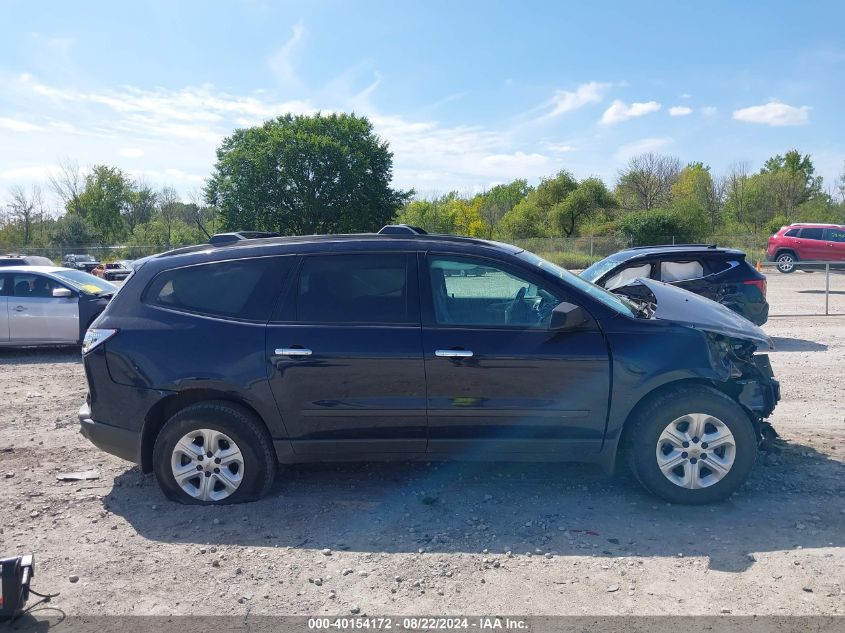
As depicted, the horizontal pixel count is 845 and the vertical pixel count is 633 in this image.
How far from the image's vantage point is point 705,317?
15.6 ft

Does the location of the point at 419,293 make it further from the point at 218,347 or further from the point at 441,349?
the point at 218,347

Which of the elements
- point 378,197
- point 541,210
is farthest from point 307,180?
point 541,210

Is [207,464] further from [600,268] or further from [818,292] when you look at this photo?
[818,292]

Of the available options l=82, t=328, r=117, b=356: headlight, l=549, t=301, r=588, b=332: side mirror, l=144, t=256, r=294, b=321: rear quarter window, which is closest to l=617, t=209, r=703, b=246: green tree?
l=549, t=301, r=588, b=332: side mirror

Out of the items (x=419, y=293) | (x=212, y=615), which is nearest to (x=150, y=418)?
(x=212, y=615)

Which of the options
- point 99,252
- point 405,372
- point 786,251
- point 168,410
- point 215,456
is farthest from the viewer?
point 99,252

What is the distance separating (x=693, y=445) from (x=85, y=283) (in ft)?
33.1

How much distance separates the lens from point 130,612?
3453 millimetres

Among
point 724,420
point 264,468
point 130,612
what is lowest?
point 130,612

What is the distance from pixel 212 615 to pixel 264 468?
1.34 m

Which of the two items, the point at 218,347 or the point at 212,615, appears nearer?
the point at 212,615

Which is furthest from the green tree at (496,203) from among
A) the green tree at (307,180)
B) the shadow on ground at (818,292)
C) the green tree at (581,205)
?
the shadow on ground at (818,292)

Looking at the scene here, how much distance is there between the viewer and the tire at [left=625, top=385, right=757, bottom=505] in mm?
4441

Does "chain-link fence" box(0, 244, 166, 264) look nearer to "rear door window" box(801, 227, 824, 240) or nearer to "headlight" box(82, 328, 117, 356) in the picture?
"rear door window" box(801, 227, 824, 240)
